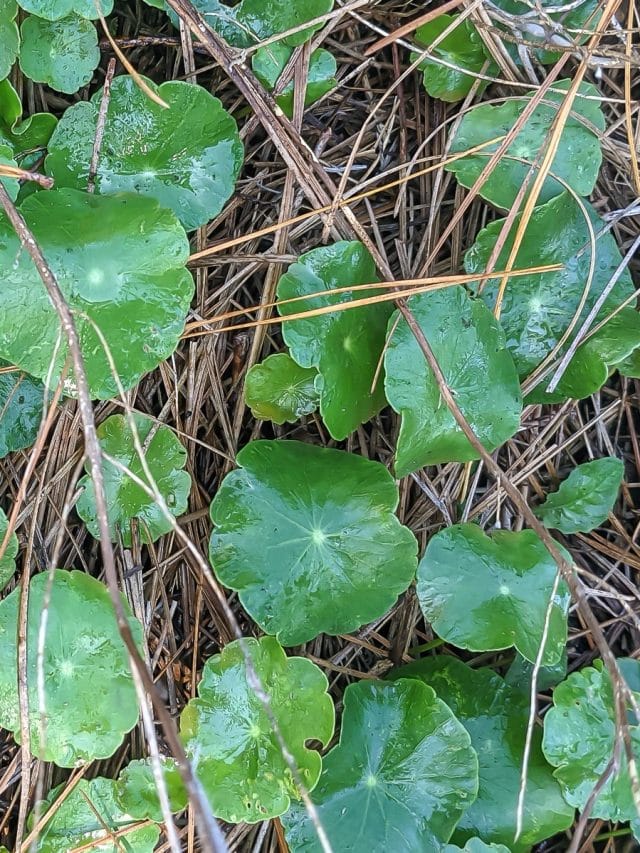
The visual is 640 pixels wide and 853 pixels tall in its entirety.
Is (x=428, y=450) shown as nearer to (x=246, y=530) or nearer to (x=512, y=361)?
(x=512, y=361)

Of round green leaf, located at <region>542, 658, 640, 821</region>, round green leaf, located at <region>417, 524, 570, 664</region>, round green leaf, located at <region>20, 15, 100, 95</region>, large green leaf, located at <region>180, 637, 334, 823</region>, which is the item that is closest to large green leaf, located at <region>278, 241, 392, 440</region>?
round green leaf, located at <region>417, 524, 570, 664</region>

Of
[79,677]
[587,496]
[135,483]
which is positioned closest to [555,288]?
[587,496]

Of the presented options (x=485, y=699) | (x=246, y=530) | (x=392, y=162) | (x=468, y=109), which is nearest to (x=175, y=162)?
(x=392, y=162)

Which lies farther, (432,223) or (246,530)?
(432,223)

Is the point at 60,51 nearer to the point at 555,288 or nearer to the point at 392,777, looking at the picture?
the point at 555,288

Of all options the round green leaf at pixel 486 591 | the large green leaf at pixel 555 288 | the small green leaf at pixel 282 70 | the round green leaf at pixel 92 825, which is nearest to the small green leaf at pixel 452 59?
the small green leaf at pixel 282 70

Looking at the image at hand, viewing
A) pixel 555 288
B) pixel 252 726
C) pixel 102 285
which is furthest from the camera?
pixel 555 288
